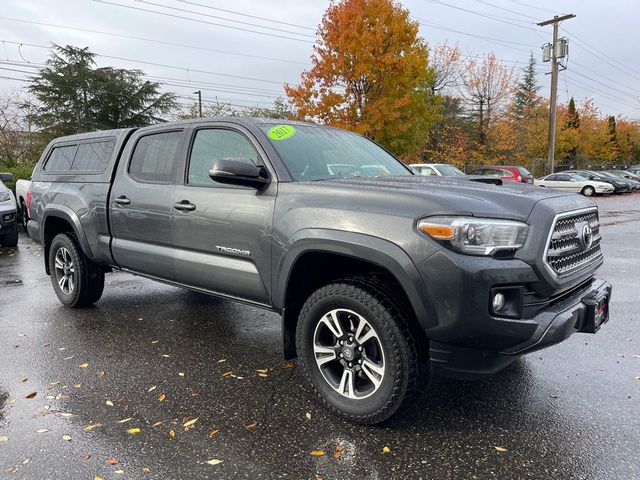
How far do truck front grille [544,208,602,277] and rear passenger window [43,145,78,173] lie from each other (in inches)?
192

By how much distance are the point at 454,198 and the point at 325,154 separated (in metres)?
1.39

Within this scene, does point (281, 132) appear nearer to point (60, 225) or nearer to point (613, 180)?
point (60, 225)

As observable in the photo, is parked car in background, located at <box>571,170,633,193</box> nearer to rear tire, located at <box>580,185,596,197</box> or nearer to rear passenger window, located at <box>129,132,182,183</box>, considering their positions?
rear tire, located at <box>580,185,596,197</box>

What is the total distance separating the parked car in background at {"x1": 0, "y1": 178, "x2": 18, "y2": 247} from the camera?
9.86 m

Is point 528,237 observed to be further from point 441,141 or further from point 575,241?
point 441,141

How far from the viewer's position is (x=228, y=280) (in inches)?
142

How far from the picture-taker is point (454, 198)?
2674mm

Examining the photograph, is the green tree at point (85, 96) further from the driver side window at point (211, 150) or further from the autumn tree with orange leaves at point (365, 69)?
the driver side window at point (211, 150)

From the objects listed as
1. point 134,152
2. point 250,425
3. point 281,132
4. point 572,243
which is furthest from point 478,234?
point 134,152

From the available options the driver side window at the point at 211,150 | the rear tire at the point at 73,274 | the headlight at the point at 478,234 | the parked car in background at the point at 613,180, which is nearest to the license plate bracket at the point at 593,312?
the headlight at the point at 478,234

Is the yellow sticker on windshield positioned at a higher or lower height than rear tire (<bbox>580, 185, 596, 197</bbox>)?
higher

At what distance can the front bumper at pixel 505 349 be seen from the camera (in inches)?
99.7

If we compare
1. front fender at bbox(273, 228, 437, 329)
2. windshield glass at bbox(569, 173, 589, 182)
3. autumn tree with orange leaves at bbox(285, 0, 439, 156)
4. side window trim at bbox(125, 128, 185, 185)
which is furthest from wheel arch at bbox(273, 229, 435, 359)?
windshield glass at bbox(569, 173, 589, 182)

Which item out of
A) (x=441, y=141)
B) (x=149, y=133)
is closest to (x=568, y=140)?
(x=441, y=141)
